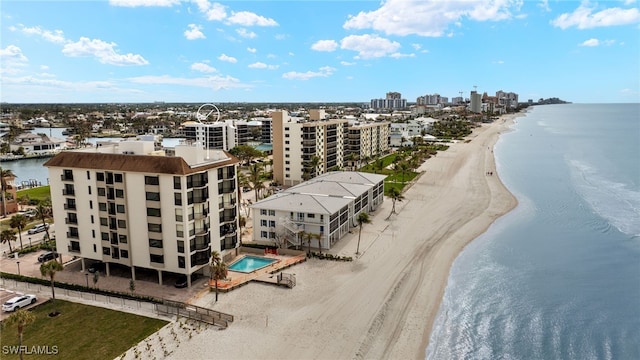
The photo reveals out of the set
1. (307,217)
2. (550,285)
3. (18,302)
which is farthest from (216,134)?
(550,285)

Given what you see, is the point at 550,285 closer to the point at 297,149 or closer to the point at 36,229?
the point at 297,149

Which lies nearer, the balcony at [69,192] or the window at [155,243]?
the window at [155,243]

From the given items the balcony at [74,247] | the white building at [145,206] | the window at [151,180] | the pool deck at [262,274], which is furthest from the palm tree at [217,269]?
the balcony at [74,247]

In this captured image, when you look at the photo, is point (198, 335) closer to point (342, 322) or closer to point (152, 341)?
point (152, 341)

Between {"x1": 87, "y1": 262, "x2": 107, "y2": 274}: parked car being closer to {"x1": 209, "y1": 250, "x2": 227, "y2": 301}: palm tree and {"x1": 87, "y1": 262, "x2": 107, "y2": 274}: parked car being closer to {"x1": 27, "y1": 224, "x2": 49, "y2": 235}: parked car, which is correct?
{"x1": 209, "y1": 250, "x2": 227, "y2": 301}: palm tree

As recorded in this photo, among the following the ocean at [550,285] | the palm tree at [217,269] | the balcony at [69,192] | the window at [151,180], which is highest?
the window at [151,180]

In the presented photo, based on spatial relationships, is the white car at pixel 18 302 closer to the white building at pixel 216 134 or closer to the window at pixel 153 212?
the window at pixel 153 212

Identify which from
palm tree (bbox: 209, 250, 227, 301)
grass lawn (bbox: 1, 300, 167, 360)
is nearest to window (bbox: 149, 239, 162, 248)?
palm tree (bbox: 209, 250, 227, 301)

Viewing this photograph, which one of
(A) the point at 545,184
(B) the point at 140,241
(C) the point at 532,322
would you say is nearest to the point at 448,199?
(A) the point at 545,184
